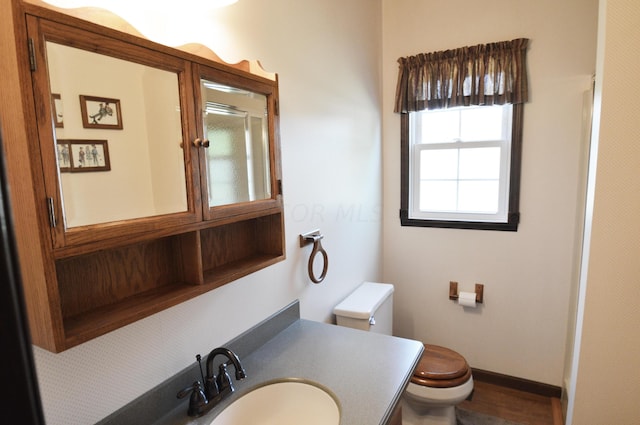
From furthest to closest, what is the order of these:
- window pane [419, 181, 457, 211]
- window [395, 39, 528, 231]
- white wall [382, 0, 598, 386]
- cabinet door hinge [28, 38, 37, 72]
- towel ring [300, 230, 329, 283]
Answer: window pane [419, 181, 457, 211]
window [395, 39, 528, 231]
white wall [382, 0, 598, 386]
towel ring [300, 230, 329, 283]
cabinet door hinge [28, 38, 37, 72]

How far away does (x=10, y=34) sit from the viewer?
584 millimetres

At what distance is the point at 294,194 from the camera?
1646 millimetres

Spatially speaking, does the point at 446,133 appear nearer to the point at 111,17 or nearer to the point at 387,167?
the point at 387,167

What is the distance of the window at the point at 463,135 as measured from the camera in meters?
2.22

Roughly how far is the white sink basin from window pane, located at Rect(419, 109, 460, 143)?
198 cm

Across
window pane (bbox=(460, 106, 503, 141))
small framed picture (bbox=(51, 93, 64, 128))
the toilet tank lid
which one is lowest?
the toilet tank lid

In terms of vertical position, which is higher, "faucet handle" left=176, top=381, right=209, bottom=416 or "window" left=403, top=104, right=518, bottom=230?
"window" left=403, top=104, right=518, bottom=230

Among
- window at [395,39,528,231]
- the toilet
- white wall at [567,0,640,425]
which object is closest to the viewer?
white wall at [567,0,640,425]

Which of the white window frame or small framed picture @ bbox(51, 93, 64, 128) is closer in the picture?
small framed picture @ bbox(51, 93, 64, 128)

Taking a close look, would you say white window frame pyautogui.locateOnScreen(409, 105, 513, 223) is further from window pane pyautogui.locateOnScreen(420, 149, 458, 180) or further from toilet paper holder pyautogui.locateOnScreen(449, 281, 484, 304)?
toilet paper holder pyautogui.locateOnScreen(449, 281, 484, 304)

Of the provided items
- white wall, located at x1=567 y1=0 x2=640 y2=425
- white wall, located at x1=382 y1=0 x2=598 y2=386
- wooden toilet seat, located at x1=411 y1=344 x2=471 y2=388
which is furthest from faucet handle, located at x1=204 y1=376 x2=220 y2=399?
white wall, located at x1=382 y1=0 x2=598 y2=386

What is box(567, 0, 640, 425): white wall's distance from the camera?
1.34 m

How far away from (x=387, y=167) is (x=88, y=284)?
2200 millimetres

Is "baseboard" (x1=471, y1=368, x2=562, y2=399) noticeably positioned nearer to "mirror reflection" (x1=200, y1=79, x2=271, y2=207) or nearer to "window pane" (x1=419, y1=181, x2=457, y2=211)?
"window pane" (x1=419, y1=181, x2=457, y2=211)
